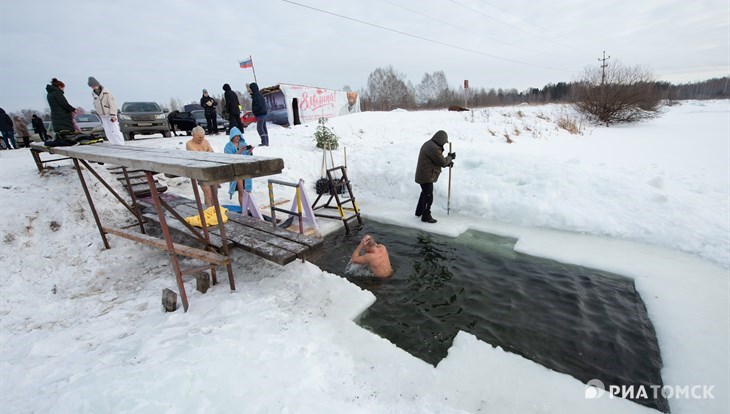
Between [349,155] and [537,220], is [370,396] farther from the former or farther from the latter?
[349,155]

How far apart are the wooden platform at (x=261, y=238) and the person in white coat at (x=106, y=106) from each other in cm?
384

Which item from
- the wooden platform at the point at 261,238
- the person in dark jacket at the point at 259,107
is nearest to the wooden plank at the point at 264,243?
the wooden platform at the point at 261,238

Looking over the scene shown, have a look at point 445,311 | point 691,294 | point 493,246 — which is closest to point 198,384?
point 445,311

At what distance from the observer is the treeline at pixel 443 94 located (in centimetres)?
4942

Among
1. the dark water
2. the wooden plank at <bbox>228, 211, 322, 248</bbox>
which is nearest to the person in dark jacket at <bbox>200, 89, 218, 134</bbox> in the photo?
the wooden plank at <bbox>228, 211, 322, 248</bbox>

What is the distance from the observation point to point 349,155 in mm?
10344

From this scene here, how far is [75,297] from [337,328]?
3.53m

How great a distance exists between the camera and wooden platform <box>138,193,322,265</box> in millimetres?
3922

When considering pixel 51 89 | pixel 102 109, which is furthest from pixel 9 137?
pixel 51 89

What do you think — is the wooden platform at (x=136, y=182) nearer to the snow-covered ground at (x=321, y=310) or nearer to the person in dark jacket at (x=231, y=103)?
the snow-covered ground at (x=321, y=310)

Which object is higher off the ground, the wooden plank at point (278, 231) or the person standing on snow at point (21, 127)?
the person standing on snow at point (21, 127)

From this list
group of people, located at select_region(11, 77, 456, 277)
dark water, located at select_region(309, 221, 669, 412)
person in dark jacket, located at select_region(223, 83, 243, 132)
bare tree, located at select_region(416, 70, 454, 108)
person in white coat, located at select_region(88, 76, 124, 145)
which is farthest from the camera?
bare tree, located at select_region(416, 70, 454, 108)

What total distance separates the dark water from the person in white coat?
6.68m

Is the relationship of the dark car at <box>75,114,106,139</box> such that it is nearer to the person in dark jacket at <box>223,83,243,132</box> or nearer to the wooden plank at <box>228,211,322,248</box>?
the person in dark jacket at <box>223,83,243,132</box>
